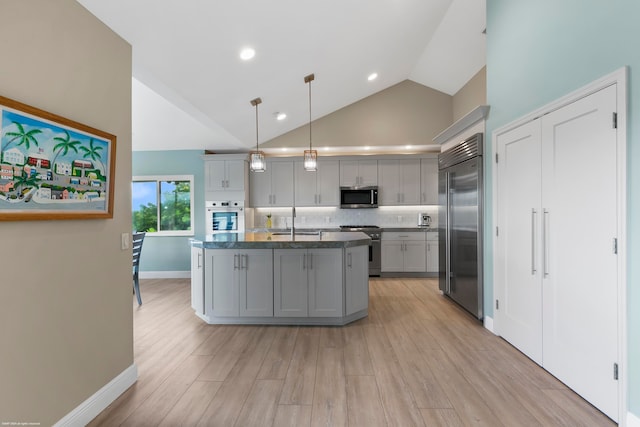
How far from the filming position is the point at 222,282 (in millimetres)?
3604

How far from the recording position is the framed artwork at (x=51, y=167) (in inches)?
59.2

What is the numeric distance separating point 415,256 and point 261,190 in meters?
3.37

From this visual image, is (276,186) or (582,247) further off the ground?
(276,186)

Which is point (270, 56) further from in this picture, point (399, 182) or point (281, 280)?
point (399, 182)

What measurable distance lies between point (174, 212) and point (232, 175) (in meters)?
1.43

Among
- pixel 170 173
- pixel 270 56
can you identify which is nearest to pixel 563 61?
pixel 270 56

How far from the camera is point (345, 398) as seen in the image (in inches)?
85.9

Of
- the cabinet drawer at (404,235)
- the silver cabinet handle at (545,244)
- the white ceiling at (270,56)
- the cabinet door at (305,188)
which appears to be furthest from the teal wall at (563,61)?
the cabinet door at (305,188)

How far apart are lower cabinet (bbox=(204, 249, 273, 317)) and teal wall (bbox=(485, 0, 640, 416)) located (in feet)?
8.09

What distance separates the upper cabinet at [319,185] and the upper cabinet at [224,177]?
1128 millimetres

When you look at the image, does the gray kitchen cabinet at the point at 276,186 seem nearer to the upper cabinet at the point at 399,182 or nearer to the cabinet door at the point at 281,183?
the cabinet door at the point at 281,183

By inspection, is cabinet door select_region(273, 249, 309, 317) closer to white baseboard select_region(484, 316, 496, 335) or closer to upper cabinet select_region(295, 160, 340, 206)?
white baseboard select_region(484, 316, 496, 335)

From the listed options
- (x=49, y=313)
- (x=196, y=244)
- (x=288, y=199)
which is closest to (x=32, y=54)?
(x=49, y=313)

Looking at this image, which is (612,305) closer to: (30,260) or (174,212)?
(30,260)
